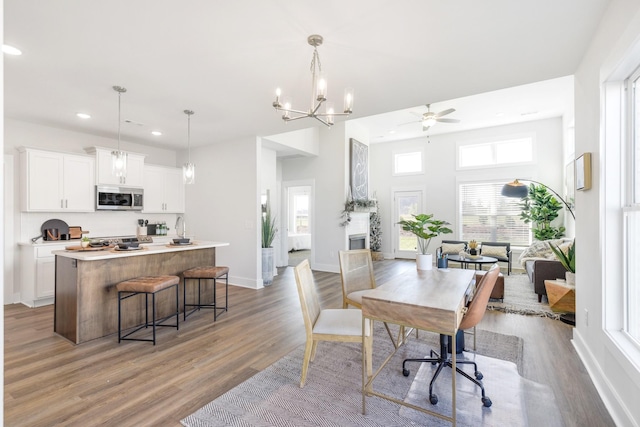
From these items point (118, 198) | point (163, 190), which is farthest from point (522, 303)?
point (118, 198)

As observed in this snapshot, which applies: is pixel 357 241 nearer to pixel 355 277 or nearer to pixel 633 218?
pixel 355 277

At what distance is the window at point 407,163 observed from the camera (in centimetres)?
869

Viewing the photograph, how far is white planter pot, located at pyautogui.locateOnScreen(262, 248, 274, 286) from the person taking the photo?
5645mm

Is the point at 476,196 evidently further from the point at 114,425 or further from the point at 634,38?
the point at 114,425

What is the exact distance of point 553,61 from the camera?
2844 mm

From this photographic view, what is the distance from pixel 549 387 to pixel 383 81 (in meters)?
3.02

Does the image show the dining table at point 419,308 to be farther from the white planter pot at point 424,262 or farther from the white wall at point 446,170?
the white wall at point 446,170

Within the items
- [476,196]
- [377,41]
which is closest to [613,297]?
[377,41]

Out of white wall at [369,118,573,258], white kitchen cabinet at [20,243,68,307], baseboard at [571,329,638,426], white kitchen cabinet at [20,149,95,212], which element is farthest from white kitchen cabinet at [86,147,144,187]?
baseboard at [571,329,638,426]

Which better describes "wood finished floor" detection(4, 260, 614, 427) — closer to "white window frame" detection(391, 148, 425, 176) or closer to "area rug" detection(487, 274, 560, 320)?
"area rug" detection(487, 274, 560, 320)

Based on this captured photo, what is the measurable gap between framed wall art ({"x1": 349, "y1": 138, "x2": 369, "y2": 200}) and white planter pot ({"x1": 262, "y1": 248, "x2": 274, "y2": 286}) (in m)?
2.35

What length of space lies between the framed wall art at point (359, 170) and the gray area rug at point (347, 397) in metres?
4.67

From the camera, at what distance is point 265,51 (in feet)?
9.00

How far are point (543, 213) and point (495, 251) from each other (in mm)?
1229
